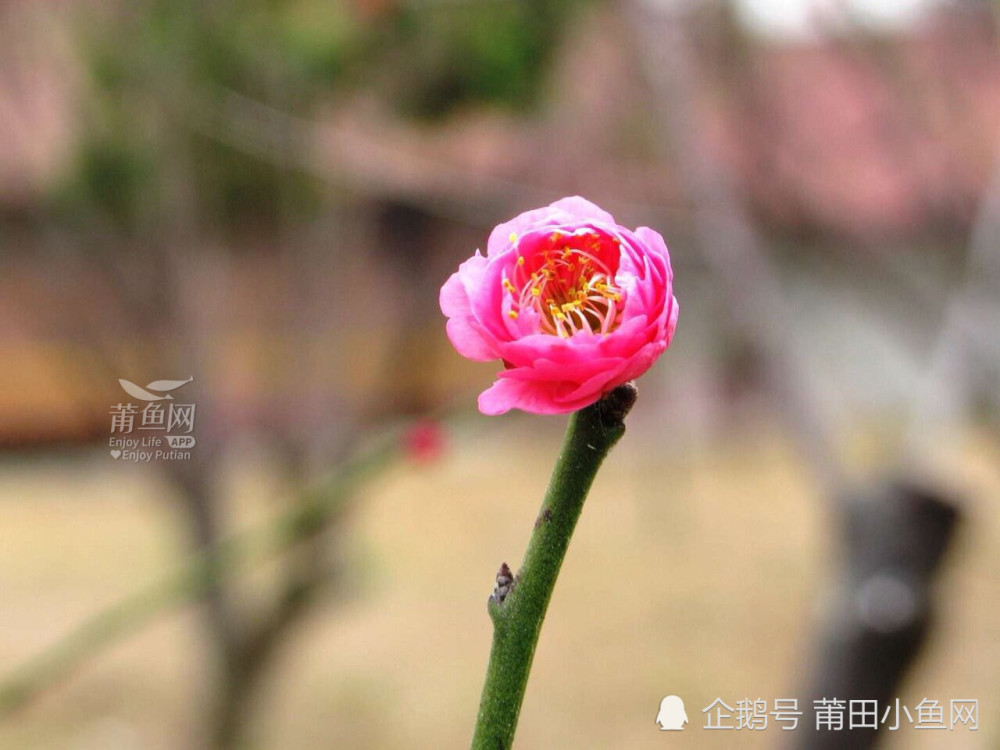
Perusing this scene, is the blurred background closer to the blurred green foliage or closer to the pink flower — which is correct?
the blurred green foliage

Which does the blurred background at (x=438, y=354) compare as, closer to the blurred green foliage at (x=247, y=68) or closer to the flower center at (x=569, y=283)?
the blurred green foliage at (x=247, y=68)

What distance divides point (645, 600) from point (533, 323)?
161 cm

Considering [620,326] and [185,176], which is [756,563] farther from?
[620,326]

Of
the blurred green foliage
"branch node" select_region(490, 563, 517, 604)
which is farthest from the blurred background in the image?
"branch node" select_region(490, 563, 517, 604)

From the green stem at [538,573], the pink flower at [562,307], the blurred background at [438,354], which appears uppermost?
the blurred background at [438,354]

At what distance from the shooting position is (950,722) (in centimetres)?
106

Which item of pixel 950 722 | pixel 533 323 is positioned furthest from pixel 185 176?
pixel 533 323

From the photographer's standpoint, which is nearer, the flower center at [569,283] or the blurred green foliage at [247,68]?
the flower center at [569,283]

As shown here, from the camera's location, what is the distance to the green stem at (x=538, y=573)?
19cm

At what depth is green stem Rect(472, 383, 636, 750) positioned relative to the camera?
0.19m

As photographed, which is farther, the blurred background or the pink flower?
the blurred background

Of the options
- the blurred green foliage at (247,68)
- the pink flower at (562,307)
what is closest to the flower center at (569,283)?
the pink flower at (562,307)

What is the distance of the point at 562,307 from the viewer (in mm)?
203

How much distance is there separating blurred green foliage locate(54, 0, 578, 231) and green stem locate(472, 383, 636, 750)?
50.4 inches
